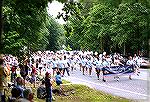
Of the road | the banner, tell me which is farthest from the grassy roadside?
the banner

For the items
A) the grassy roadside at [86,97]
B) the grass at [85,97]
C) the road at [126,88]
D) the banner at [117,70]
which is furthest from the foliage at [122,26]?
the grassy roadside at [86,97]

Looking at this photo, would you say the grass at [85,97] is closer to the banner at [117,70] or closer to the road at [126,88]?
the road at [126,88]

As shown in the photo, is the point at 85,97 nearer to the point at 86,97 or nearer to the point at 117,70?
the point at 86,97

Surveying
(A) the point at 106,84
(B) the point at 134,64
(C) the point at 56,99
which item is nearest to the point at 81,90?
(C) the point at 56,99

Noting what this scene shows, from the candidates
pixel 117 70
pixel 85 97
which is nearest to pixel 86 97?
pixel 85 97

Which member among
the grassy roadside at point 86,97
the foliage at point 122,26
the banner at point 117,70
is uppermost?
the foliage at point 122,26

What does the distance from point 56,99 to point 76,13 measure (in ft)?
30.1

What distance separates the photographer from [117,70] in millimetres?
32969

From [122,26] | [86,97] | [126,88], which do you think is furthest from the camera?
[122,26]

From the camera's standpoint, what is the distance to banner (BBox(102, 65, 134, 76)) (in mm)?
32559

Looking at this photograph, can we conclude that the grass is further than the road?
No

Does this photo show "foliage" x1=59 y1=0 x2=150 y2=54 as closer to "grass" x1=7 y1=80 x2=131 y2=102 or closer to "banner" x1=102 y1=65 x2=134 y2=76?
"banner" x1=102 y1=65 x2=134 y2=76

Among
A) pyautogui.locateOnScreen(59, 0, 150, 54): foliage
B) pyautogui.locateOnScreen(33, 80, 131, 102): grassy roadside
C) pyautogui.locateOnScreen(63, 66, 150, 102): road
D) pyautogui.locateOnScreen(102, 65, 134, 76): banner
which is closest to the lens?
pyautogui.locateOnScreen(33, 80, 131, 102): grassy roadside

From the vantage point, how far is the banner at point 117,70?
32559 mm
